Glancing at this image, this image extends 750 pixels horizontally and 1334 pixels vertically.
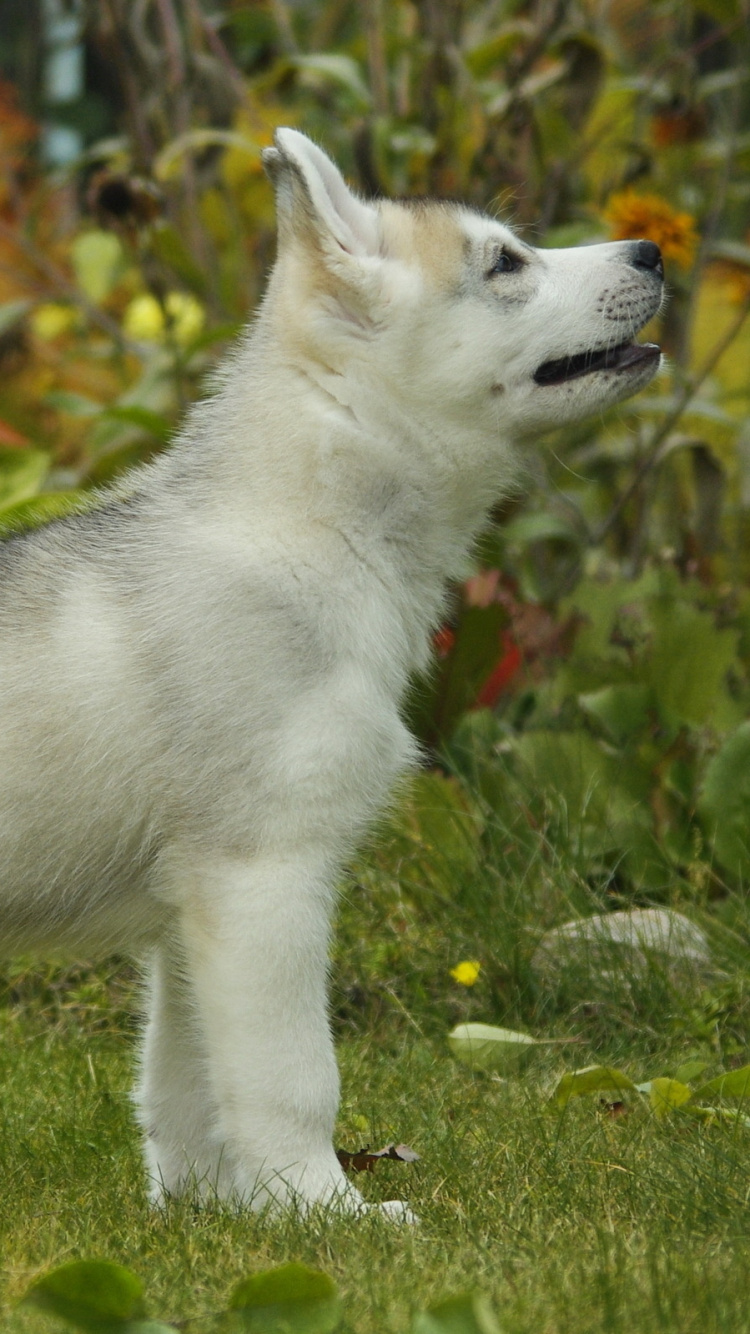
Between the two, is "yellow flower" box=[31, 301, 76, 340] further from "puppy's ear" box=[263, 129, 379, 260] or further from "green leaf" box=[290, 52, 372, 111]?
"puppy's ear" box=[263, 129, 379, 260]

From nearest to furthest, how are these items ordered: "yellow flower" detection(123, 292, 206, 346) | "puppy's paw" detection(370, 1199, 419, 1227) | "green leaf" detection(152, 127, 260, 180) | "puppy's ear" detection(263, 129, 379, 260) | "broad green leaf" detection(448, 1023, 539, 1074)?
1. "puppy's paw" detection(370, 1199, 419, 1227)
2. "puppy's ear" detection(263, 129, 379, 260)
3. "broad green leaf" detection(448, 1023, 539, 1074)
4. "green leaf" detection(152, 127, 260, 180)
5. "yellow flower" detection(123, 292, 206, 346)

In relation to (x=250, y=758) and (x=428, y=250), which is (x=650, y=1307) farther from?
(x=428, y=250)

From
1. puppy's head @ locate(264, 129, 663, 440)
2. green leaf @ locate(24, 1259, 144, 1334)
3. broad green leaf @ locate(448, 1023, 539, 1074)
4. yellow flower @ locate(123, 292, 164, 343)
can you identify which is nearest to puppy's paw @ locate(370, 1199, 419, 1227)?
green leaf @ locate(24, 1259, 144, 1334)

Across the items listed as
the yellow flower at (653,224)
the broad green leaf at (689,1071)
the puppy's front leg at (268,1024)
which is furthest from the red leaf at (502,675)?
the puppy's front leg at (268,1024)

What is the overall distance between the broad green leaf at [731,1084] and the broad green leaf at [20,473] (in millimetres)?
2835

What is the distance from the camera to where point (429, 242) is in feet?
10.8

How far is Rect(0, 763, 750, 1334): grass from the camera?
2396mm

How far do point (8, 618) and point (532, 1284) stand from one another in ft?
5.03

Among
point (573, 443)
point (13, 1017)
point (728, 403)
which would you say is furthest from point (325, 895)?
point (728, 403)

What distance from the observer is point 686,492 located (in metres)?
7.20

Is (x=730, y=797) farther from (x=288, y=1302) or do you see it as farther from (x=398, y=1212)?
(x=288, y=1302)

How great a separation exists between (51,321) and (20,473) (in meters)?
3.24

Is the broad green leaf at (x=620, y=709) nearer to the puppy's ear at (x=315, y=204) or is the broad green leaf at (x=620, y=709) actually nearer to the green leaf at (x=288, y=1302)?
the puppy's ear at (x=315, y=204)

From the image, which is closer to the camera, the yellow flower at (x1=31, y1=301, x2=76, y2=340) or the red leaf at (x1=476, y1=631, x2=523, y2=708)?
the red leaf at (x1=476, y1=631, x2=523, y2=708)
